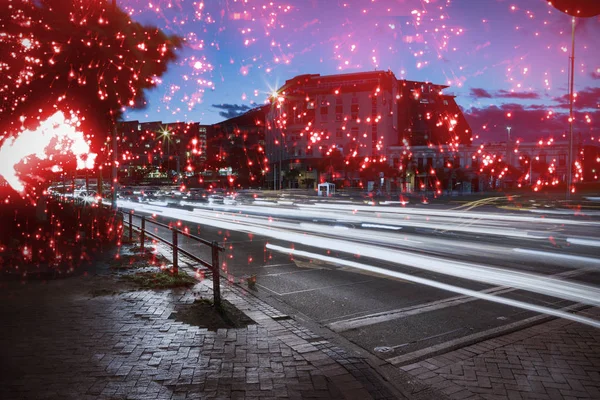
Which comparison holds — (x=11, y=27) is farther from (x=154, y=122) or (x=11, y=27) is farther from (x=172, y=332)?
(x=154, y=122)

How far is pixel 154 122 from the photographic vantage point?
142 m

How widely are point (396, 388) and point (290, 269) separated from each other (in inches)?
242

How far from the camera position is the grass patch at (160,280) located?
796 cm

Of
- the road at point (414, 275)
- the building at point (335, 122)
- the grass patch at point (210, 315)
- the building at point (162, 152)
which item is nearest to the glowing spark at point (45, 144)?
the road at point (414, 275)

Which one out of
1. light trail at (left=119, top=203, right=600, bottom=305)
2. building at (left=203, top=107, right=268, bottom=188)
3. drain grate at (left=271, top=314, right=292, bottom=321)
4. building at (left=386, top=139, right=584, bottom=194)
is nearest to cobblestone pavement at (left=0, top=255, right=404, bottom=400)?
drain grate at (left=271, top=314, right=292, bottom=321)

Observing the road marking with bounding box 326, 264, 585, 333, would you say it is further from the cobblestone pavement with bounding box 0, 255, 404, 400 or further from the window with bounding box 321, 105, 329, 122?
the window with bounding box 321, 105, 329, 122

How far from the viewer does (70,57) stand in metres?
11.9

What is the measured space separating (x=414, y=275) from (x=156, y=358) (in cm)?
605

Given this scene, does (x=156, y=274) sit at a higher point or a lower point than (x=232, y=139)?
lower

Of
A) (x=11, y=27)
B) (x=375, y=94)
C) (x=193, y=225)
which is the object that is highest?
(x=375, y=94)

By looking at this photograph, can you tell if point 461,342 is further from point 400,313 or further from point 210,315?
point 210,315

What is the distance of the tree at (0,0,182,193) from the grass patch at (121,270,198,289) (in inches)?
262

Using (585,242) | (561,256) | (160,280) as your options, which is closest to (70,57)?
(160,280)

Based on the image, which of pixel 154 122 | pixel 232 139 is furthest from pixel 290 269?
pixel 154 122
